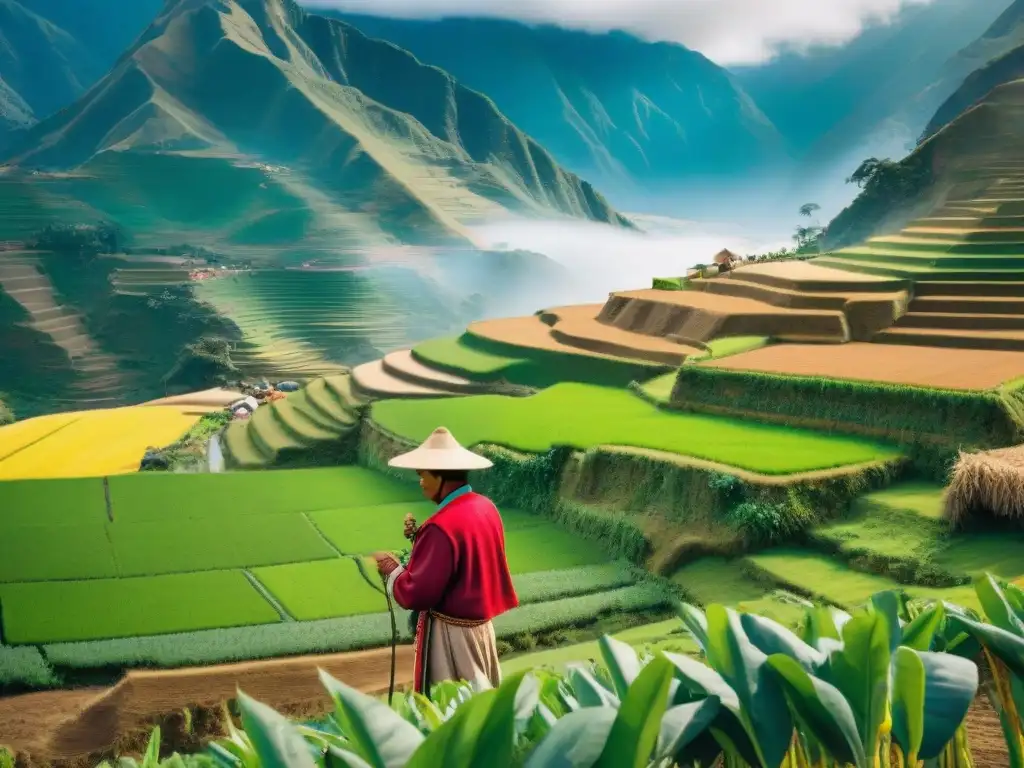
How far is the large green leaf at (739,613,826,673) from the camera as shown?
1206mm

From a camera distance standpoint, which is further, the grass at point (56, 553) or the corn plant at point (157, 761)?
the grass at point (56, 553)

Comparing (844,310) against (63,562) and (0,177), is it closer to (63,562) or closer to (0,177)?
(63,562)

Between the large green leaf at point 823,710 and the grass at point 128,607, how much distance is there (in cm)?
671

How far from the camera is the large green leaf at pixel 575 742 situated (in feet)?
3.09

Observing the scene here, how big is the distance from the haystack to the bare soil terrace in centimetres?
159

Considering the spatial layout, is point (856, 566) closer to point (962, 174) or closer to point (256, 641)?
point (256, 641)

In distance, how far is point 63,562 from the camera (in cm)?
863

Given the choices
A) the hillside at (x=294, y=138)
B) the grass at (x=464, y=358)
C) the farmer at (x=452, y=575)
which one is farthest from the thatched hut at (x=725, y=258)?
the hillside at (x=294, y=138)

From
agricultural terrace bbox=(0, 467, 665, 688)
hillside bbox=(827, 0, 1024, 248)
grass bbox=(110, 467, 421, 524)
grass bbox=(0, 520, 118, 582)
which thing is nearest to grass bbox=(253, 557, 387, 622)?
agricultural terrace bbox=(0, 467, 665, 688)

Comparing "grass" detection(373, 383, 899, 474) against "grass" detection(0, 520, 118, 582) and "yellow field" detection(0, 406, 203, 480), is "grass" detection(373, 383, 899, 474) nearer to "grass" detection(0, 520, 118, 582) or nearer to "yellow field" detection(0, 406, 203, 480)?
"grass" detection(0, 520, 118, 582)

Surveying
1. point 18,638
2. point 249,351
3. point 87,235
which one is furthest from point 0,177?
point 18,638

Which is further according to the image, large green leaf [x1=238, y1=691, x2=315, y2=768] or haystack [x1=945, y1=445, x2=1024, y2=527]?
haystack [x1=945, y1=445, x2=1024, y2=527]

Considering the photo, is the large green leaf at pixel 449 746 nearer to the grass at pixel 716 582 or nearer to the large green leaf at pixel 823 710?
the large green leaf at pixel 823 710

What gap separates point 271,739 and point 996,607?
921 mm
